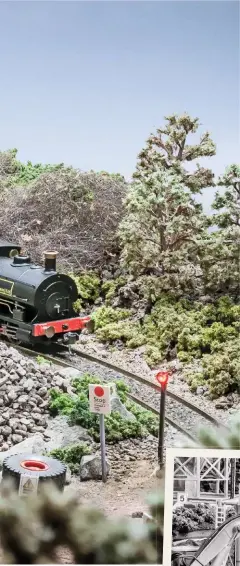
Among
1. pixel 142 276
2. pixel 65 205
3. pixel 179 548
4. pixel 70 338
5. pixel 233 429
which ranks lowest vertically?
pixel 179 548

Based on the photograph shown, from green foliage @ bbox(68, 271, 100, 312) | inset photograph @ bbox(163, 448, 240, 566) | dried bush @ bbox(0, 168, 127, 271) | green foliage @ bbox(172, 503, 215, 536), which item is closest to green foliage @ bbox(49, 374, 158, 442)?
inset photograph @ bbox(163, 448, 240, 566)

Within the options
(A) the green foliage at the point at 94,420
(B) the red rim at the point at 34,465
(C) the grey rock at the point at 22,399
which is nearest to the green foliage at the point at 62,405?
(A) the green foliage at the point at 94,420

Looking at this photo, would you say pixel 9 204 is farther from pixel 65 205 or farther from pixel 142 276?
pixel 142 276

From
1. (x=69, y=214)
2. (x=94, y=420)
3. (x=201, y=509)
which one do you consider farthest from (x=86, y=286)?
(x=201, y=509)

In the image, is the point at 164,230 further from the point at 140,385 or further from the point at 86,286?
the point at 140,385

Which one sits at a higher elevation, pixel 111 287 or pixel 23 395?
pixel 111 287

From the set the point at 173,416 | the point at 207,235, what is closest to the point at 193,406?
the point at 173,416

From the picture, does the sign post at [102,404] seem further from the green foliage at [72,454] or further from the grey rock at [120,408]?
the grey rock at [120,408]
